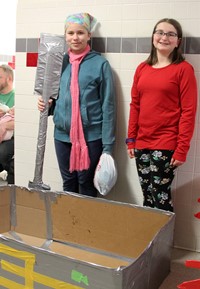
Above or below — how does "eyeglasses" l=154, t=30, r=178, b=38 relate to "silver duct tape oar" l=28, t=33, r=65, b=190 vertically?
above

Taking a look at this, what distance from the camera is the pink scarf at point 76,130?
2490mm

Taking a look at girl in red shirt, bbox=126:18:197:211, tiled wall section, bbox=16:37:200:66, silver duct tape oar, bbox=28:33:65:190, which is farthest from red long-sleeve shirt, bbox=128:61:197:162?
silver duct tape oar, bbox=28:33:65:190

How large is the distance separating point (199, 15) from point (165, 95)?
552 mm

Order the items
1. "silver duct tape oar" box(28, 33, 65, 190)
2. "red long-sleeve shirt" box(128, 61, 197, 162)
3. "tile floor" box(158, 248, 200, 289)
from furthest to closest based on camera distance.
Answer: "silver duct tape oar" box(28, 33, 65, 190) → "red long-sleeve shirt" box(128, 61, 197, 162) → "tile floor" box(158, 248, 200, 289)

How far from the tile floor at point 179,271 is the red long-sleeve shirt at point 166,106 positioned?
65cm

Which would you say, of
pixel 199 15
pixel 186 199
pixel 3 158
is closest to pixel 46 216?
pixel 186 199

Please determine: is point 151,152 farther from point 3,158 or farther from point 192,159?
point 3,158

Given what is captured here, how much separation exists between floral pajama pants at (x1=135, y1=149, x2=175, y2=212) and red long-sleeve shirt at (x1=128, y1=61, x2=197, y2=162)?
0.16 feet

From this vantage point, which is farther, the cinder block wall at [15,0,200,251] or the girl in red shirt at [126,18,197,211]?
the cinder block wall at [15,0,200,251]

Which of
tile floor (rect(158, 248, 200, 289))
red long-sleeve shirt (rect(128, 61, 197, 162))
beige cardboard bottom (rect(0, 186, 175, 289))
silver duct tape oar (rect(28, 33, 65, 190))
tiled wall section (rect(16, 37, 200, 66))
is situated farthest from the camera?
silver duct tape oar (rect(28, 33, 65, 190))

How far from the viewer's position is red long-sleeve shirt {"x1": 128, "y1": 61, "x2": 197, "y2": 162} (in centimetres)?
224

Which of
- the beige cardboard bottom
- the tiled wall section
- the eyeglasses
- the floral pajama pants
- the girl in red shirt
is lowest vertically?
the beige cardboard bottom

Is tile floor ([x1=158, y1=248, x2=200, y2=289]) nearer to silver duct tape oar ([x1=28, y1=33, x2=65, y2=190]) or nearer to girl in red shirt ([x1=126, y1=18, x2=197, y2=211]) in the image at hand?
girl in red shirt ([x1=126, y1=18, x2=197, y2=211])

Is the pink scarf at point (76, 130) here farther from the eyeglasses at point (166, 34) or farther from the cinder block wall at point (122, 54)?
→ the eyeglasses at point (166, 34)
